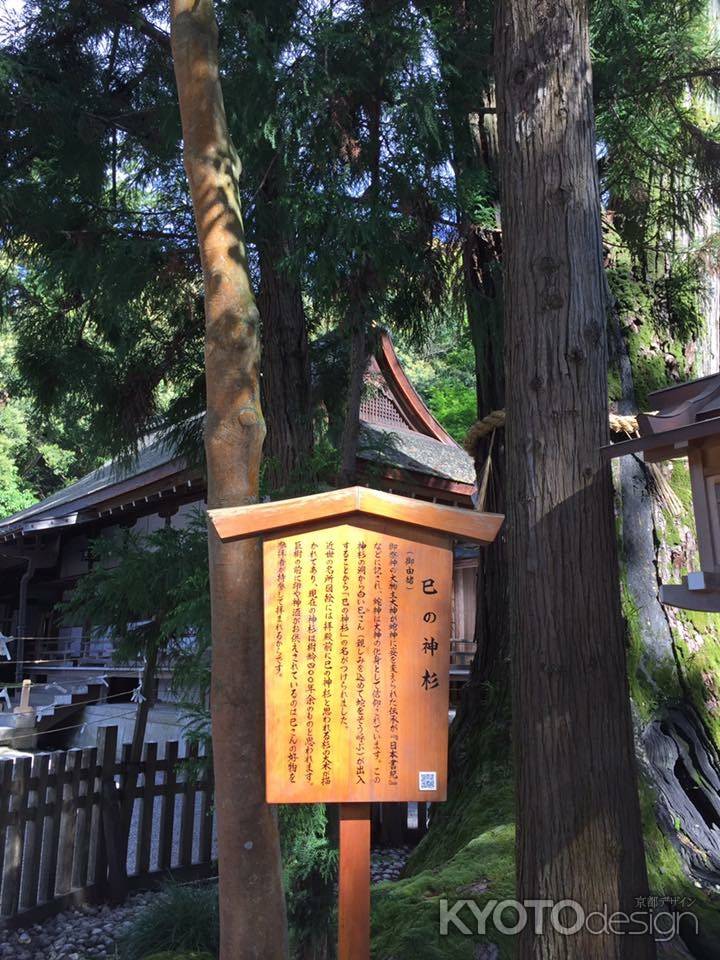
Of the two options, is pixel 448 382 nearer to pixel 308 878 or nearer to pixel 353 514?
pixel 308 878

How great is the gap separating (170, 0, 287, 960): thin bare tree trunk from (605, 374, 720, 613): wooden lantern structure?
54.6 inches

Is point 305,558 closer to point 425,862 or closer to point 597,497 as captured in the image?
point 597,497

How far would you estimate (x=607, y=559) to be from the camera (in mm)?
2926

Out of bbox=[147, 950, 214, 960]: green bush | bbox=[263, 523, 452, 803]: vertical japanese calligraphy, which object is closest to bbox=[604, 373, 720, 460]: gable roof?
bbox=[263, 523, 452, 803]: vertical japanese calligraphy

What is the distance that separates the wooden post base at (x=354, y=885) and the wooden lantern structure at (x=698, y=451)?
1344 millimetres

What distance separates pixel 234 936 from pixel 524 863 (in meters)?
1.05

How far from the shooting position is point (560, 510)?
2928mm

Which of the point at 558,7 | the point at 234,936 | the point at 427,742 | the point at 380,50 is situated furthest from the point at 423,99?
the point at 234,936

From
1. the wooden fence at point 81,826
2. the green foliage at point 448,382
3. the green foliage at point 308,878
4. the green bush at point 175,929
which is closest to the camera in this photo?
the green foliage at point 308,878

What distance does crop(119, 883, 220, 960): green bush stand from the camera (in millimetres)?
4488

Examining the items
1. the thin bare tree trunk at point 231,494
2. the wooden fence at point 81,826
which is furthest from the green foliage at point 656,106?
the wooden fence at point 81,826

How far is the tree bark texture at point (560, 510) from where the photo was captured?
2.72 m

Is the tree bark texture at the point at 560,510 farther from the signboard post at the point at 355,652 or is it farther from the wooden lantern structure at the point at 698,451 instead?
the signboard post at the point at 355,652

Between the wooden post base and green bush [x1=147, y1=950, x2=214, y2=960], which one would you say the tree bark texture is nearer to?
the wooden post base
